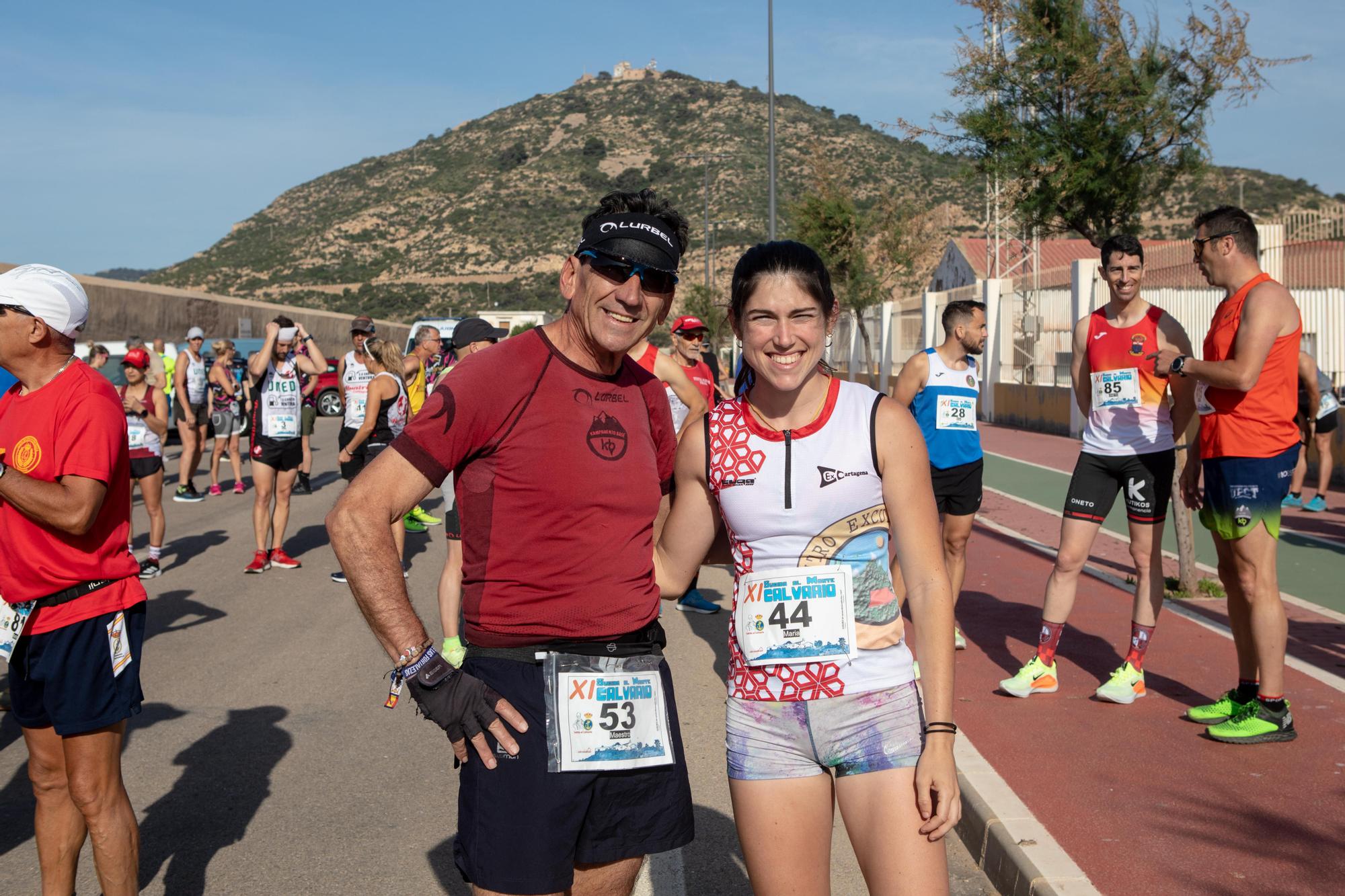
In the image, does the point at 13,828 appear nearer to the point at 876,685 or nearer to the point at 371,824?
the point at 371,824

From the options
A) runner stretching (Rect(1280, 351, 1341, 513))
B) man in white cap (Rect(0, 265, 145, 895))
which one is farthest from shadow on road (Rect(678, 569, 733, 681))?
runner stretching (Rect(1280, 351, 1341, 513))

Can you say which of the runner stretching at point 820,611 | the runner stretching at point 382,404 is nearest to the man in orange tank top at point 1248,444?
the runner stretching at point 820,611

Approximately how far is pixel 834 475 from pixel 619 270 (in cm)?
72

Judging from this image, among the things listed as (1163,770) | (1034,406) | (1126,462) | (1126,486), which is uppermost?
(1126,462)

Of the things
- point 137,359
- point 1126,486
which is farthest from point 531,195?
point 1126,486

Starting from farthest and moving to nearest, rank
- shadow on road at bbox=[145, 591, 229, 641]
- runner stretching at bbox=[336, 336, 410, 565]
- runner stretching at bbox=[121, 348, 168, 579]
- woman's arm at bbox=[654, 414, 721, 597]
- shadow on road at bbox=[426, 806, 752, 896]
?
runner stretching at bbox=[121, 348, 168, 579] < runner stretching at bbox=[336, 336, 410, 565] < shadow on road at bbox=[145, 591, 229, 641] < shadow on road at bbox=[426, 806, 752, 896] < woman's arm at bbox=[654, 414, 721, 597]

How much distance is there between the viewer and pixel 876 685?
2729 millimetres

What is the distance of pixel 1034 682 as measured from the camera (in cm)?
620

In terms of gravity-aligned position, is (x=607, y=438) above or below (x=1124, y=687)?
above

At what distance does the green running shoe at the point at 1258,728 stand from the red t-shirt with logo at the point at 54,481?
15.3 feet

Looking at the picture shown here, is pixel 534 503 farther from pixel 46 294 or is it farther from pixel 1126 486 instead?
pixel 1126 486

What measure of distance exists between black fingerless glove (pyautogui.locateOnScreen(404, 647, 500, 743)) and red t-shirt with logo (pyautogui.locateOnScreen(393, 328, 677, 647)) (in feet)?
0.70

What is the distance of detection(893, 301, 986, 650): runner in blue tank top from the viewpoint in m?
6.96

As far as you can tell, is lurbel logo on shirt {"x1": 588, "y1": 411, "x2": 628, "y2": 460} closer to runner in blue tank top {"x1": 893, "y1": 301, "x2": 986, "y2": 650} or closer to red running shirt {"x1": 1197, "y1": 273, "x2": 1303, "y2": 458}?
red running shirt {"x1": 1197, "y1": 273, "x2": 1303, "y2": 458}
